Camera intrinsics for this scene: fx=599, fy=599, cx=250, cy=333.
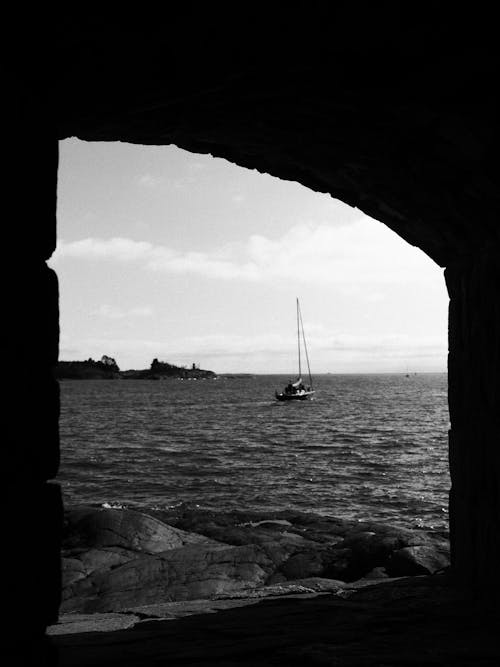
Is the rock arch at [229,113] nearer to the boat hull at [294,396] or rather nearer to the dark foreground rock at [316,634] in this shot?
the dark foreground rock at [316,634]

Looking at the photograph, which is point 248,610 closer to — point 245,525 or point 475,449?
point 475,449

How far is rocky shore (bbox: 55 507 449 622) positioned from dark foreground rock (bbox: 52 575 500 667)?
1058mm

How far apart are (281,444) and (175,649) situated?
37.6 metres

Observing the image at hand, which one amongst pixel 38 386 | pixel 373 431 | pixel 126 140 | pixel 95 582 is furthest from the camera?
pixel 373 431

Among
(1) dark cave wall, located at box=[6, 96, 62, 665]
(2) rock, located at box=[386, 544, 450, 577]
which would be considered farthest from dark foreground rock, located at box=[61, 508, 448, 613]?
(1) dark cave wall, located at box=[6, 96, 62, 665]

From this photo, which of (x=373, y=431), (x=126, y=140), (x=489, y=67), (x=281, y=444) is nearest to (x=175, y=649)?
(x=126, y=140)

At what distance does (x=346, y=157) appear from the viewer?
14.6ft

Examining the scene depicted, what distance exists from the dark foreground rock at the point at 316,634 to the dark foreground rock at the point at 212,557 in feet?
5.23

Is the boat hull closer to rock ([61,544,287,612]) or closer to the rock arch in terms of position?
rock ([61,544,287,612])

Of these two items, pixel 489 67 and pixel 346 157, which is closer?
pixel 489 67

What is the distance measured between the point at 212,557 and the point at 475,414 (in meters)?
7.03

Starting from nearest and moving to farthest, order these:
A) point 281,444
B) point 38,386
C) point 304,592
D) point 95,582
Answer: point 38,386 < point 304,592 < point 95,582 < point 281,444

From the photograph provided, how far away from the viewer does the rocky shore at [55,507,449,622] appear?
9.07 m

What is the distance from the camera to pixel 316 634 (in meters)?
4.63
